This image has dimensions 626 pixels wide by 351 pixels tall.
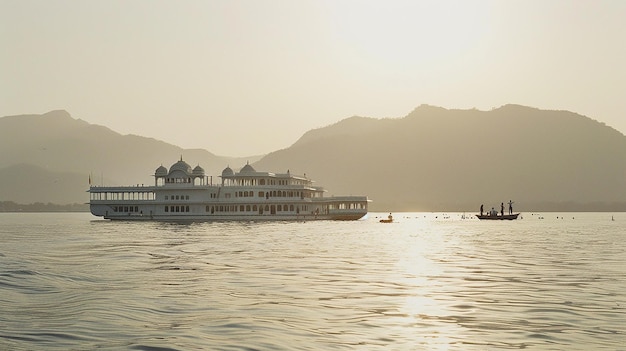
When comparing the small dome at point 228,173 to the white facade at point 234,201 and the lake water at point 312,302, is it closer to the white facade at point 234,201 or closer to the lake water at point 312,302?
the white facade at point 234,201

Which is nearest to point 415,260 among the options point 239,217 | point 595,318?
point 595,318

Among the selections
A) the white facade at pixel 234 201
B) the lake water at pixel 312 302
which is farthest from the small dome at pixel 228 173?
the lake water at pixel 312 302

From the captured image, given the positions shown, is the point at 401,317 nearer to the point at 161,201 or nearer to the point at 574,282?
the point at 574,282

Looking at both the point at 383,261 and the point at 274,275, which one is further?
the point at 383,261

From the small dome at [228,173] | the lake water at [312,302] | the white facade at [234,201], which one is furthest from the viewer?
the small dome at [228,173]

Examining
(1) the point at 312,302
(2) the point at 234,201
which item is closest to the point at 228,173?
(2) the point at 234,201

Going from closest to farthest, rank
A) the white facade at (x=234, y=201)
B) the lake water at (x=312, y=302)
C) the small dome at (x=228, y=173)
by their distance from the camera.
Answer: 1. the lake water at (x=312, y=302)
2. the white facade at (x=234, y=201)
3. the small dome at (x=228, y=173)

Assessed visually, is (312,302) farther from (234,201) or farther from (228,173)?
(228,173)

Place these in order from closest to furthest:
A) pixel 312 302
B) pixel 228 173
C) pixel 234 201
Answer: pixel 312 302 → pixel 234 201 → pixel 228 173

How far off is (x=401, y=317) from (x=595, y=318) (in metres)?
5.70

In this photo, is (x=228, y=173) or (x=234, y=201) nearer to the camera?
(x=234, y=201)

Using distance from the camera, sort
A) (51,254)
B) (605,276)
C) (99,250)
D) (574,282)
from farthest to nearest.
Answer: (99,250), (51,254), (605,276), (574,282)

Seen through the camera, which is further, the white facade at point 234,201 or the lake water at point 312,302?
the white facade at point 234,201

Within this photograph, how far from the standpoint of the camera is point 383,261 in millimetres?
39594
